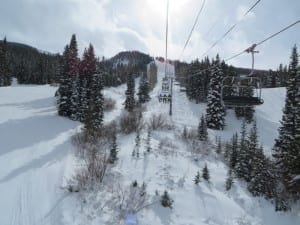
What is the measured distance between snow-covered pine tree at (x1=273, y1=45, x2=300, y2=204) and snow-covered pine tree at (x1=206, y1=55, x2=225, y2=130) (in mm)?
9961

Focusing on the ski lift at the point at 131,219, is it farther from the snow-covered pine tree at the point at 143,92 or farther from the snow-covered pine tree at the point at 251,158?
the snow-covered pine tree at the point at 143,92

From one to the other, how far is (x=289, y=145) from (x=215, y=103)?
19.5 meters

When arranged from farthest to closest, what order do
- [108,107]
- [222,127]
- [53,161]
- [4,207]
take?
[108,107] < [222,127] < [53,161] < [4,207]

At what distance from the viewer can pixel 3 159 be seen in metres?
17.4

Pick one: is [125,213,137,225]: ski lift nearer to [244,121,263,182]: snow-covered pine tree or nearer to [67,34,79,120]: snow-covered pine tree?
[244,121,263,182]: snow-covered pine tree

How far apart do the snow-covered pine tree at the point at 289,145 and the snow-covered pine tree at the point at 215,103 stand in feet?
32.7

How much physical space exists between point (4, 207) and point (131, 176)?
735cm

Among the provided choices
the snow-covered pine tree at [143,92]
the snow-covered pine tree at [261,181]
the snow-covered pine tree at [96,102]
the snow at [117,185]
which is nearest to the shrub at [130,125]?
the snow at [117,185]

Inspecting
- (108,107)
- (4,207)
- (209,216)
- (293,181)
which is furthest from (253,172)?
(108,107)

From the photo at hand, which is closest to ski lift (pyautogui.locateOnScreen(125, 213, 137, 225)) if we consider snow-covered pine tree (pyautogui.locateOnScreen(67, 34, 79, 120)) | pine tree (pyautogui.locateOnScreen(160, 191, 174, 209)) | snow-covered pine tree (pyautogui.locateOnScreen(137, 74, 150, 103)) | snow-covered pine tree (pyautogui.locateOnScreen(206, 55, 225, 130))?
pine tree (pyautogui.locateOnScreen(160, 191, 174, 209))

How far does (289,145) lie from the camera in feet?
67.3

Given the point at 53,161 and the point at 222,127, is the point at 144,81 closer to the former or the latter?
the point at 222,127

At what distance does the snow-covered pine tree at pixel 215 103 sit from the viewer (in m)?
38.9

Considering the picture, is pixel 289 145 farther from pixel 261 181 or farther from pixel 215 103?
pixel 215 103
